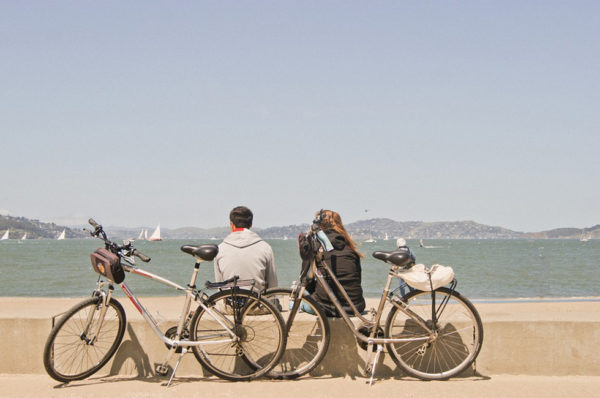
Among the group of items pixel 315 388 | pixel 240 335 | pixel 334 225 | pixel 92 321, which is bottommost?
pixel 315 388

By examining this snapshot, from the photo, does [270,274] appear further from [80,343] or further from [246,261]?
[80,343]

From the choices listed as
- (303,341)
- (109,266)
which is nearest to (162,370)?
(109,266)

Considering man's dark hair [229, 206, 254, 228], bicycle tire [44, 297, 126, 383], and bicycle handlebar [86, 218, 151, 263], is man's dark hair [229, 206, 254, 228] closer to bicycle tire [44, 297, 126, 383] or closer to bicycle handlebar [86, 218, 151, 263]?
bicycle handlebar [86, 218, 151, 263]

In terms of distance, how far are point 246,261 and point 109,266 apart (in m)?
1.25

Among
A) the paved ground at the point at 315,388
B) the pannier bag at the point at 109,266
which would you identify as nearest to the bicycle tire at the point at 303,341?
the paved ground at the point at 315,388

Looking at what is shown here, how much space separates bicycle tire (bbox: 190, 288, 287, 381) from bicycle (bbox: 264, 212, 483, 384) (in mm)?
157

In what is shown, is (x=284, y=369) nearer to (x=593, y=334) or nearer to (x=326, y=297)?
(x=326, y=297)

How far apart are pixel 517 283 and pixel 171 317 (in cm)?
3871

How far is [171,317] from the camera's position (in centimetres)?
563

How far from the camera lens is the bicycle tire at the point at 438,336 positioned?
5.31m

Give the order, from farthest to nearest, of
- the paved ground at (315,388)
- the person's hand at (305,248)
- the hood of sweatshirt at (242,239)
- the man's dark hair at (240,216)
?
the man's dark hair at (240,216)
the hood of sweatshirt at (242,239)
the person's hand at (305,248)
the paved ground at (315,388)

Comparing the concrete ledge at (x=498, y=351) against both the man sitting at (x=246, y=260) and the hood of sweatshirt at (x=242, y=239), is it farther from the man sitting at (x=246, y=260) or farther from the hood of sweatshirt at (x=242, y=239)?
the hood of sweatshirt at (x=242, y=239)

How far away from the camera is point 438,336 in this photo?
5332 millimetres

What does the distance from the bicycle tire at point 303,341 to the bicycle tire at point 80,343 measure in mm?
1343
